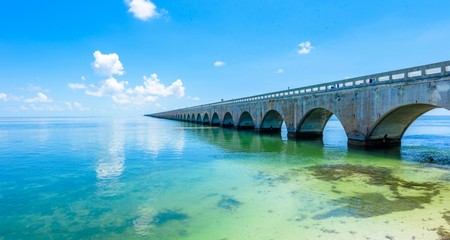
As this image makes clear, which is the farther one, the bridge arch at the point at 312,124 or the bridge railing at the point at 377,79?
the bridge arch at the point at 312,124

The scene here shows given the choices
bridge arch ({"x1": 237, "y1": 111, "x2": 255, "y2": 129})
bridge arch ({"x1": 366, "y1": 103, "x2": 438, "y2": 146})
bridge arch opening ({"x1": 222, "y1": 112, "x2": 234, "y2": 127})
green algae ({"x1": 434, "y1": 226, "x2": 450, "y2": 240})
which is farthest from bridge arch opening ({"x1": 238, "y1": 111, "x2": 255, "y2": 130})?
green algae ({"x1": 434, "y1": 226, "x2": 450, "y2": 240})

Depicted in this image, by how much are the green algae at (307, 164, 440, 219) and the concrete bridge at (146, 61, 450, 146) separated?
514 cm

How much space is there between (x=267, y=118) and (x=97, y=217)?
99.2ft

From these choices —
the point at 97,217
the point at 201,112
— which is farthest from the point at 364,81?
the point at 201,112

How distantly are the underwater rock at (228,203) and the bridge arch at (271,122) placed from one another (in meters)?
27.1

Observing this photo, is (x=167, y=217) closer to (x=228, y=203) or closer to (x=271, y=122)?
(x=228, y=203)

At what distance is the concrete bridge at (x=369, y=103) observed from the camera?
583 inches

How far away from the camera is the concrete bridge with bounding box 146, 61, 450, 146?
14820mm

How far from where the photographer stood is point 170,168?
15.3 metres

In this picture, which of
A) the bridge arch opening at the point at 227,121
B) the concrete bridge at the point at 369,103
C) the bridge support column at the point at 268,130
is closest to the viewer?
the concrete bridge at the point at 369,103

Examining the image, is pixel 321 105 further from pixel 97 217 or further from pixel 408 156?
pixel 97 217

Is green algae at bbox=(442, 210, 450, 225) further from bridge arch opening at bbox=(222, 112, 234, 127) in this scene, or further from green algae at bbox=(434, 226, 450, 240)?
bridge arch opening at bbox=(222, 112, 234, 127)

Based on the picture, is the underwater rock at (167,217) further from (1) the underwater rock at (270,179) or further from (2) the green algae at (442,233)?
(2) the green algae at (442,233)

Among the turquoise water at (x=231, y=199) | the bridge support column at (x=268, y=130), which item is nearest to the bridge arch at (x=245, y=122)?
the bridge support column at (x=268, y=130)
